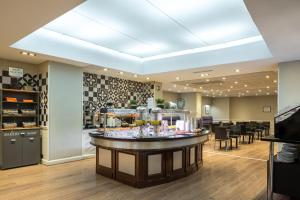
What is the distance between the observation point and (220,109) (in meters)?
18.6

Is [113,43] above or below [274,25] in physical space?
above

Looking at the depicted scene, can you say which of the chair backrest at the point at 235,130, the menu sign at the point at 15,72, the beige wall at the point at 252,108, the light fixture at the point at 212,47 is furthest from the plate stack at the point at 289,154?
the beige wall at the point at 252,108

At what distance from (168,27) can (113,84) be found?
12.9 feet

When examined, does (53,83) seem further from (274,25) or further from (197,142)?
(274,25)

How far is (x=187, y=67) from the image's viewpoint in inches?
255

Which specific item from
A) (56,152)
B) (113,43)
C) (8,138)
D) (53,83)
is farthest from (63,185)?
(113,43)

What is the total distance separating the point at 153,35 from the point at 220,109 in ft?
49.3

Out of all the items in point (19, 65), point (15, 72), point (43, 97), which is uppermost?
point (19, 65)

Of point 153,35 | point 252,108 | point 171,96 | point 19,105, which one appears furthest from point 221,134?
point 252,108

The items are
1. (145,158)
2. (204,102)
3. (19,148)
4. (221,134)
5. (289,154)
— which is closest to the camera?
(289,154)

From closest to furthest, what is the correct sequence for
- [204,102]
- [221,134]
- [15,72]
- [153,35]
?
[153,35]
[15,72]
[221,134]
[204,102]

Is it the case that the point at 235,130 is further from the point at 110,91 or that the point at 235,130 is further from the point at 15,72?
the point at 15,72

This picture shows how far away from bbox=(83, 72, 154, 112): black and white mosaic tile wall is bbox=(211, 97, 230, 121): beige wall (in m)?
11.3

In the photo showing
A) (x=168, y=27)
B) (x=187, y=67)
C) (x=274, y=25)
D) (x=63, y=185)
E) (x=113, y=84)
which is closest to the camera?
(x=274, y=25)
